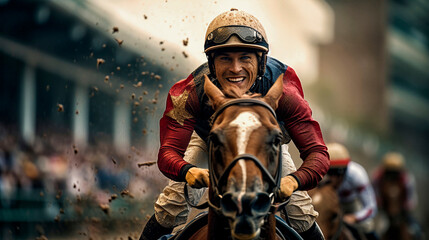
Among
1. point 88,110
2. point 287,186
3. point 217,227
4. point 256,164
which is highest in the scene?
point 256,164

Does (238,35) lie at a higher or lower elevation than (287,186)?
higher

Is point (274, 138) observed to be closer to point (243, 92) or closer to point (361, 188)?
point (243, 92)

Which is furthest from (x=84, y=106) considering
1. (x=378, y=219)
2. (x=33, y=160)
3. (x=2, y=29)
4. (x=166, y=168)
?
(x=166, y=168)

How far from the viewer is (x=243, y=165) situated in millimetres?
3285

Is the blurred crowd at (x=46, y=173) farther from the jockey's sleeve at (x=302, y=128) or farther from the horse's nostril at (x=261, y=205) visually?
the horse's nostril at (x=261, y=205)

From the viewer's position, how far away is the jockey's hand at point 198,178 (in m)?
3.71

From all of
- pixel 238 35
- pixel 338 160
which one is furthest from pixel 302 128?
pixel 338 160

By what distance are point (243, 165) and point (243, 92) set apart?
0.87 meters

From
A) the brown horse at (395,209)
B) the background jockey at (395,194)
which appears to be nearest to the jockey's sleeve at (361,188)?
the brown horse at (395,209)

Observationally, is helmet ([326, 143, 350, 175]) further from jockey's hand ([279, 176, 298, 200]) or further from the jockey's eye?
the jockey's eye

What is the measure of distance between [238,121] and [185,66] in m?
3.43

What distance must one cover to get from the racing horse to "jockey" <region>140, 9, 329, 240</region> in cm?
32

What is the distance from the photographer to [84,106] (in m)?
19.0

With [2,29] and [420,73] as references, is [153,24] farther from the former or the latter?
[420,73]
